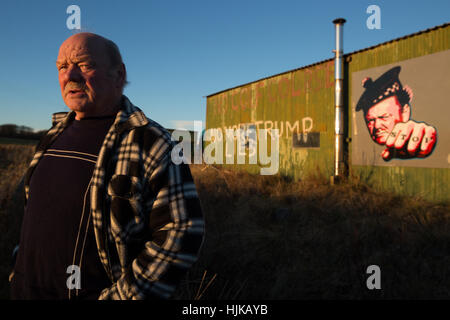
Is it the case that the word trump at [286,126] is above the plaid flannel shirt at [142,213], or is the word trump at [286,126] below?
above

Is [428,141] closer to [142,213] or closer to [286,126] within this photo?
[286,126]

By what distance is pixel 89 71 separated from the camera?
1568 mm

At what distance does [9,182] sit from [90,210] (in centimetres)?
655

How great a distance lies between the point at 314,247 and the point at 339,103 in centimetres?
580

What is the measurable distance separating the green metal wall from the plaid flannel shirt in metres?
7.89

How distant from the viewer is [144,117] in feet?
5.13

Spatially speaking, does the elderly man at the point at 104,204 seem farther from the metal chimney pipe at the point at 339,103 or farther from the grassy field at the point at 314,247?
the metal chimney pipe at the point at 339,103

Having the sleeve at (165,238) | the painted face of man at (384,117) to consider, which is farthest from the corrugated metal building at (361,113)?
the sleeve at (165,238)

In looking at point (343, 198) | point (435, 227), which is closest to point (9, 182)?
point (343, 198)

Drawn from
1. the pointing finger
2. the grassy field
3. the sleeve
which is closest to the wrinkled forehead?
the sleeve

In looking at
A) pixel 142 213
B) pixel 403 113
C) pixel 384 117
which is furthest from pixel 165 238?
pixel 384 117

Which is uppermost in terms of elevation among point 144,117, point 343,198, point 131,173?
point 144,117

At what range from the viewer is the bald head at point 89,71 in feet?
5.10
